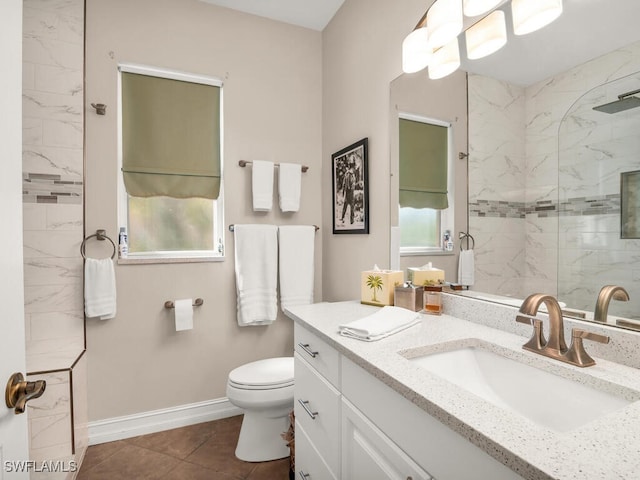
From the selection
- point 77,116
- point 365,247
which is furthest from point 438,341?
point 77,116

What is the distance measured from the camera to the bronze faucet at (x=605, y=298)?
3.07 feet

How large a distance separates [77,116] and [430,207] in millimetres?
2018

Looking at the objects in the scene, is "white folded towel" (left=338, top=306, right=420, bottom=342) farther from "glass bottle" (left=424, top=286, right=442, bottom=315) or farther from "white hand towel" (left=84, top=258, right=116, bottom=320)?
"white hand towel" (left=84, top=258, right=116, bottom=320)

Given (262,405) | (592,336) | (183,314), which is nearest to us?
(592,336)

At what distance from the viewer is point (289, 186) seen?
239 cm

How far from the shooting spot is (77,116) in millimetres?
1957

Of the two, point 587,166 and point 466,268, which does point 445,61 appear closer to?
point 587,166

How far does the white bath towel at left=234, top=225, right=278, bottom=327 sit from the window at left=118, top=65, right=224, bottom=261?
169 mm

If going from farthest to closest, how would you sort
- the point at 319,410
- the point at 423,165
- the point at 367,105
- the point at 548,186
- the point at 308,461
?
1. the point at 367,105
2. the point at 423,165
3. the point at 308,461
4. the point at 319,410
5. the point at 548,186

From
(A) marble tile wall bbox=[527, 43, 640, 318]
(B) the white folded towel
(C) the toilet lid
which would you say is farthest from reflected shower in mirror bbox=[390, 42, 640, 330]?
(C) the toilet lid

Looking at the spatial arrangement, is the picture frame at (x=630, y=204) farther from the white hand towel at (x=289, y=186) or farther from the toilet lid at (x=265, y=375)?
the white hand towel at (x=289, y=186)

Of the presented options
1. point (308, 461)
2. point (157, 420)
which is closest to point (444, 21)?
point (308, 461)

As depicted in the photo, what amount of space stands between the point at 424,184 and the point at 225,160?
1.35 metres

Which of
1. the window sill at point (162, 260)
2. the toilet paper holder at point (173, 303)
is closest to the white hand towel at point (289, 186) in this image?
the window sill at point (162, 260)
